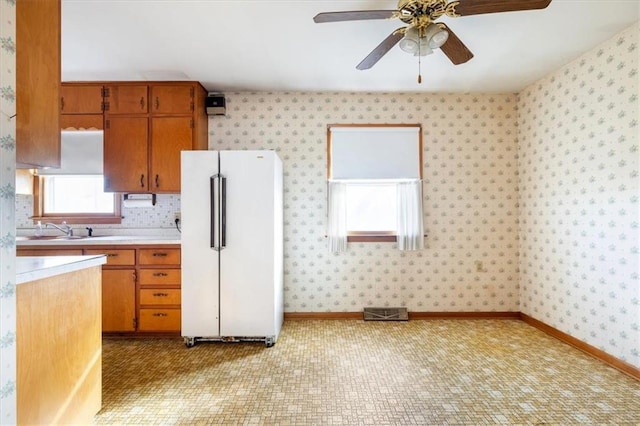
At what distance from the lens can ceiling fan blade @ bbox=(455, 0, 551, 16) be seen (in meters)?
1.69

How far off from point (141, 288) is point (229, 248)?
100 cm

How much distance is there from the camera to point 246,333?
2910 mm

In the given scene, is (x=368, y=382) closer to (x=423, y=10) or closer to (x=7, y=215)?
(x=7, y=215)

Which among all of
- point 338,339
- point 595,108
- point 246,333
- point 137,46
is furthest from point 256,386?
point 595,108

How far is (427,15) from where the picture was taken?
1.86m

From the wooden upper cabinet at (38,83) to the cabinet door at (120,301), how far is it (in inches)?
73.8

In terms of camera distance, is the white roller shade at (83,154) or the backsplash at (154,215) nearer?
the white roller shade at (83,154)

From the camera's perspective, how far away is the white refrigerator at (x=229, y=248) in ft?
9.52

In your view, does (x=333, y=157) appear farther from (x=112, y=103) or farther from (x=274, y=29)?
(x=112, y=103)

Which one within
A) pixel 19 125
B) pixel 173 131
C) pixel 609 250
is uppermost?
pixel 173 131

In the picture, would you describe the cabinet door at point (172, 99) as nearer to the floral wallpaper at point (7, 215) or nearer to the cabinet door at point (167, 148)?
the cabinet door at point (167, 148)

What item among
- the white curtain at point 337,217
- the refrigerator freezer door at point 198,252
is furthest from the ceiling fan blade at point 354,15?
the white curtain at point 337,217

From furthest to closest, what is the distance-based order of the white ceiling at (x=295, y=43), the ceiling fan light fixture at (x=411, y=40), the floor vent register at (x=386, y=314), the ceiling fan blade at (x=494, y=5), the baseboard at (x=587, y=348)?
the floor vent register at (x=386, y=314), the baseboard at (x=587, y=348), the white ceiling at (x=295, y=43), the ceiling fan light fixture at (x=411, y=40), the ceiling fan blade at (x=494, y=5)

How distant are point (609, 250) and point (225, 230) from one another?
324cm
